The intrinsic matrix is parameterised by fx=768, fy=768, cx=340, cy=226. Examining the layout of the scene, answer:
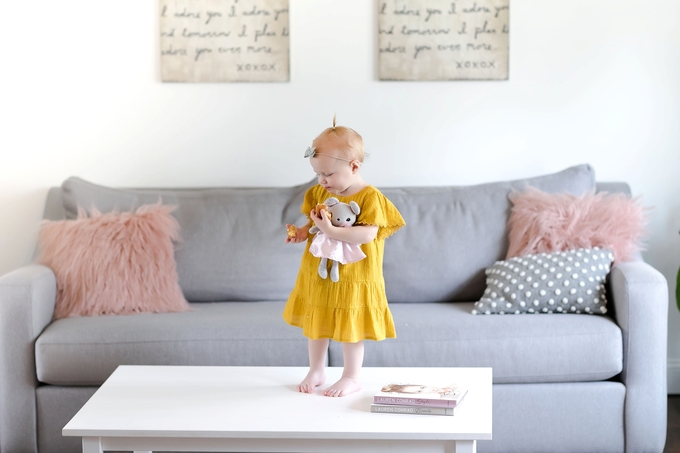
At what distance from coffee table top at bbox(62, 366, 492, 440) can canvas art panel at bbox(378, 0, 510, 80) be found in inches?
60.4

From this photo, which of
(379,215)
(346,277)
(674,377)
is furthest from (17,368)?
(674,377)

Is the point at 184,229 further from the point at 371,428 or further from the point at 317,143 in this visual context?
the point at 371,428

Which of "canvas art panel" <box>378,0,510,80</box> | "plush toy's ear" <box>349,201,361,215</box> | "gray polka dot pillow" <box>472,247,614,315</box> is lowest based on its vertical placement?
"gray polka dot pillow" <box>472,247,614,315</box>

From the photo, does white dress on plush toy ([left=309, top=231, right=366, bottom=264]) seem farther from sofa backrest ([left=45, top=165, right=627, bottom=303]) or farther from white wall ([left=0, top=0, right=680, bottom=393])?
white wall ([left=0, top=0, right=680, bottom=393])

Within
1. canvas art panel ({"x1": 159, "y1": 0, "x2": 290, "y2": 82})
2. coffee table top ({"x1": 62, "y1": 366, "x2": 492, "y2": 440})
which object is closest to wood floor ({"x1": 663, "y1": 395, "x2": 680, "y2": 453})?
coffee table top ({"x1": 62, "y1": 366, "x2": 492, "y2": 440})

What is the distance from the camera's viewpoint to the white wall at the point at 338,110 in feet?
10.1

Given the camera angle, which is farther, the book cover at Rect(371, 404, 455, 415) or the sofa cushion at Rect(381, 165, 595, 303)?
the sofa cushion at Rect(381, 165, 595, 303)

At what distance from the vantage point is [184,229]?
9.10ft

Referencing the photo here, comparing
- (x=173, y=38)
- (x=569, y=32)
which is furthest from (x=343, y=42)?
(x=569, y=32)

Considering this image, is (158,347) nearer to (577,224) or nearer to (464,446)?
(464,446)

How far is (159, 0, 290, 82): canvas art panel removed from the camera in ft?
10.1

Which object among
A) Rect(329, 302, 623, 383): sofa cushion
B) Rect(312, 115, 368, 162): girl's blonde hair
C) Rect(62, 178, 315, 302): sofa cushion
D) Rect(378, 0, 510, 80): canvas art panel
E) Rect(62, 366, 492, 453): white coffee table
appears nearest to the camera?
Rect(62, 366, 492, 453): white coffee table

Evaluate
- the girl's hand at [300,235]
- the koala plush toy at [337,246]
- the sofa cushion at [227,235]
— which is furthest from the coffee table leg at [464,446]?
the sofa cushion at [227,235]

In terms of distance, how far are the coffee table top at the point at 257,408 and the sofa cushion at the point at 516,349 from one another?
0.37 meters
